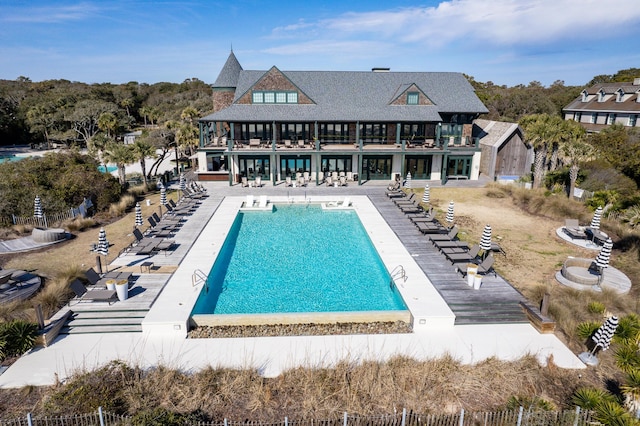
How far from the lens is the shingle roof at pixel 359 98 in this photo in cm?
2911

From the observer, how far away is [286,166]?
100ft

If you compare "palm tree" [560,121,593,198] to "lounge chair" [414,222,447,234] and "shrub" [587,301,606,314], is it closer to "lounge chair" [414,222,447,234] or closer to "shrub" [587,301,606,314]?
"lounge chair" [414,222,447,234]

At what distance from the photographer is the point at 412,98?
3058 cm

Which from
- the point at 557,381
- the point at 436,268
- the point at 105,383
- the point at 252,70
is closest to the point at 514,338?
the point at 557,381

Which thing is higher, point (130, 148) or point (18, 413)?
point (130, 148)

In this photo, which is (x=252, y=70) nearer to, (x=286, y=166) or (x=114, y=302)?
(x=286, y=166)

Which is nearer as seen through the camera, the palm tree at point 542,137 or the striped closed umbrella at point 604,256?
the striped closed umbrella at point 604,256

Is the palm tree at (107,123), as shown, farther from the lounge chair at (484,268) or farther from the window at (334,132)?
the lounge chair at (484,268)

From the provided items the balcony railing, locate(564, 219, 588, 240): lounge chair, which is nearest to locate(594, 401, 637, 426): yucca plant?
locate(564, 219, 588, 240): lounge chair

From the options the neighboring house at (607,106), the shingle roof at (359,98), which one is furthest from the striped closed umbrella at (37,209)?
the neighboring house at (607,106)

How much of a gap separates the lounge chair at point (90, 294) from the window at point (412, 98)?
2513 centimetres

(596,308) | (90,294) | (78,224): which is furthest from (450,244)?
(78,224)

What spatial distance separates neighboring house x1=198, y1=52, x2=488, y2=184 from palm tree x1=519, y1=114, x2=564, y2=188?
13.4ft

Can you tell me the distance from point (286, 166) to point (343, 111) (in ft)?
19.6
